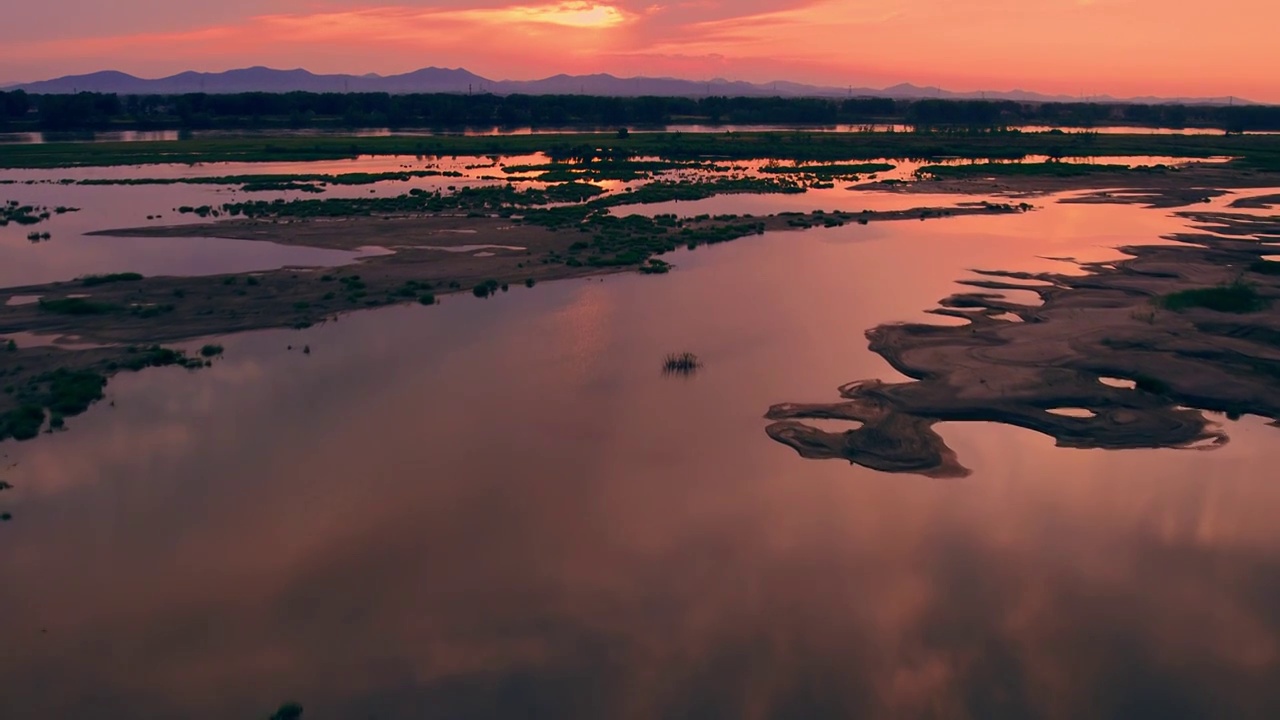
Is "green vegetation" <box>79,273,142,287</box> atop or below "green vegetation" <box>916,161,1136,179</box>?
below

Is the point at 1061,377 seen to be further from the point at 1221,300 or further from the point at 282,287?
the point at 282,287

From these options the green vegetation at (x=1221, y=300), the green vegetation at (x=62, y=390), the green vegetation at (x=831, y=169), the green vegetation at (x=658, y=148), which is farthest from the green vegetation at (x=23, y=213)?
the green vegetation at (x=1221, y=300)

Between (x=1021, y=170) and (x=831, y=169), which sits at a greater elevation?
(x=831, y=169)

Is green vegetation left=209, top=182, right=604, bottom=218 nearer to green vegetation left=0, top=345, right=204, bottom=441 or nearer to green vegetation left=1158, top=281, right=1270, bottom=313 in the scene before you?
green vegetation left=0, top=345, right=204, bottom=441

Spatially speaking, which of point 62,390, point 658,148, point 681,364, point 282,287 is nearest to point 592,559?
point 681,364

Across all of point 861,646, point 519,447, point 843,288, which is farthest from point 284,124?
point 861,646

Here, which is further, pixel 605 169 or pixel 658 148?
pixel 658 148

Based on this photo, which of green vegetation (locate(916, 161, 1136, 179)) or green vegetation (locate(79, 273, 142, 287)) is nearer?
green vegetation (locate(79, 273, 142, 287))

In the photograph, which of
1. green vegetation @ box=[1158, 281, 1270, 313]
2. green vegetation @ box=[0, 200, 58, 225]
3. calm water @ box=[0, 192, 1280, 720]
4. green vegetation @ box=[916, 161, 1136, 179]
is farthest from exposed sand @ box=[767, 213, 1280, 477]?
green vegetation @ box=[916, 161, 1136, 179]
